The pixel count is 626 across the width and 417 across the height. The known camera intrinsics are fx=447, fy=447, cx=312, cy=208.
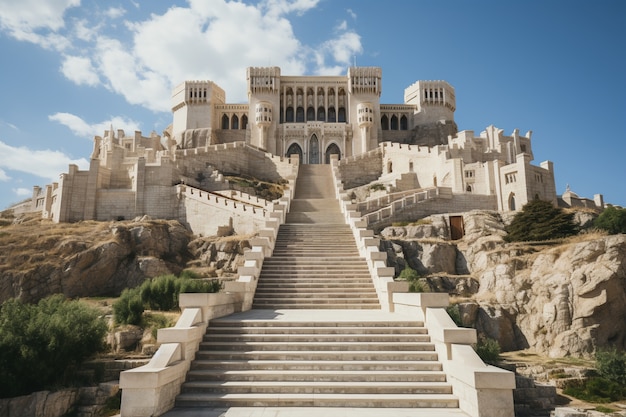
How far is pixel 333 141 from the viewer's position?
65312 millimetres

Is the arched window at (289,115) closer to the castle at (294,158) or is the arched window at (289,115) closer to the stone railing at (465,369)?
the castle at (294,158)

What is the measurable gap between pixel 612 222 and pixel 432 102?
44011mm

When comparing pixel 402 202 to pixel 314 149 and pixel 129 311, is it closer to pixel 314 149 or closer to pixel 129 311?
pixel 129 311

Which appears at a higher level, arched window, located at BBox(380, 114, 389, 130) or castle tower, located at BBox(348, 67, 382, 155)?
castle tower, located at BBox(348, 67, 382, 155)

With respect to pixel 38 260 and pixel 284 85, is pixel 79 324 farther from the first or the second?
pixel 284 85

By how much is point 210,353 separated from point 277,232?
12.3 m

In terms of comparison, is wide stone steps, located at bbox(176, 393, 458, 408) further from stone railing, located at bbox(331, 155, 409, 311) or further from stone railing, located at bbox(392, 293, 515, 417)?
stone railing, located at bbox(331, 155, 409, 311)

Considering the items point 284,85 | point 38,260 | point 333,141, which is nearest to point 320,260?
point 38,260

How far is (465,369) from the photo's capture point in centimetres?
868

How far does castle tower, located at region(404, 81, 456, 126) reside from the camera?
72750 mm

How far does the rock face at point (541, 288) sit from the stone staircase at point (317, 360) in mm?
14311

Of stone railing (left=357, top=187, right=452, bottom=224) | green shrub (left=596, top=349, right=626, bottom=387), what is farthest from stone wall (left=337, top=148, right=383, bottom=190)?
green shrub (left=596, top=349, right=626, bottom=387)

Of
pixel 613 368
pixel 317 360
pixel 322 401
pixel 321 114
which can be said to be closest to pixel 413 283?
pixel 613 368

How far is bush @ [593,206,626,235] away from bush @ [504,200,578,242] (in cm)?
337
